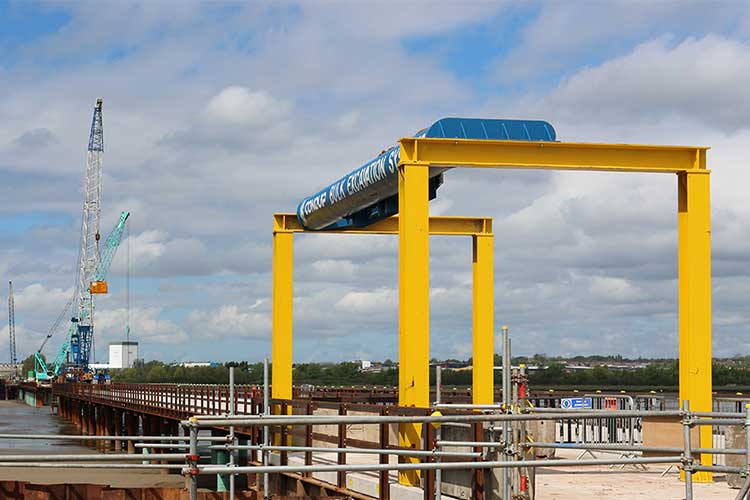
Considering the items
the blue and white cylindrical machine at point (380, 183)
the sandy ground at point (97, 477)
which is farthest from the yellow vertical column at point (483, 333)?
the sandy ground at point (97, 477)

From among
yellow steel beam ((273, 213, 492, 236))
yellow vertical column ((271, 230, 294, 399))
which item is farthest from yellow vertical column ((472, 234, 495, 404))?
yellow vertical column ((271, 230, 294, 399))

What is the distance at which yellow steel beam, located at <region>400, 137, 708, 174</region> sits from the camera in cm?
1939

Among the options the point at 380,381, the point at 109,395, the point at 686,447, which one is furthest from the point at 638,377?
the point at 686,447

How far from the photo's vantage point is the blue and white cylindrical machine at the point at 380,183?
1980 cm

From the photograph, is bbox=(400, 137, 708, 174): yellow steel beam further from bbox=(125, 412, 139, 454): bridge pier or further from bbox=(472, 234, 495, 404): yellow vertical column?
bbox=(125, 412, 139, 454): bridge pier

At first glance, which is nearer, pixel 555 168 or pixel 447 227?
pixel 555 168

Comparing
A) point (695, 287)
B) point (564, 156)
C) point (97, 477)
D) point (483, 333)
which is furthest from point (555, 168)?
point (97, 477)

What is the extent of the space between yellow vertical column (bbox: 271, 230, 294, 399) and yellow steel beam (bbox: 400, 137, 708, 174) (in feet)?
34.6

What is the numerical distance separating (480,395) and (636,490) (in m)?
10.3

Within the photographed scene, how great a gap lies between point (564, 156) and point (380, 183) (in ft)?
12.3

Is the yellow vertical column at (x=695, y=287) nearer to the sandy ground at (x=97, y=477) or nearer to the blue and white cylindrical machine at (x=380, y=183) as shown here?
the blue and white cylindrical machine at (x=380, y=183)

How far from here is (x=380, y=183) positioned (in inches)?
854

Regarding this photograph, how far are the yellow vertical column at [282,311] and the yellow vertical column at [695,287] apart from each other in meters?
12.0

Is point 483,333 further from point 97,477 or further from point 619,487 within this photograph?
point 97,477
